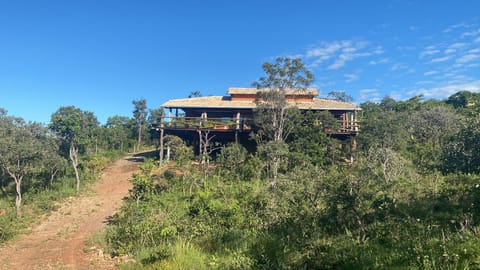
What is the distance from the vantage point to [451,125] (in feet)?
71.9

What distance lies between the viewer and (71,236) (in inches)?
456

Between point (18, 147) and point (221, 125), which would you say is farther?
point (221, 125)

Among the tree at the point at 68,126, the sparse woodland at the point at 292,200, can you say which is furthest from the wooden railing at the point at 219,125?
the tree at the point at 68,126

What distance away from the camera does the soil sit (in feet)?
28.1

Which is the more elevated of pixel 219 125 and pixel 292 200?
pixel 219 125

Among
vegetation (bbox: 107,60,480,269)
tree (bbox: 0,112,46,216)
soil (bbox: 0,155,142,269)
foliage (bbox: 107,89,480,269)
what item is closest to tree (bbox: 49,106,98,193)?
tree (bbox: 0,112,46,216)

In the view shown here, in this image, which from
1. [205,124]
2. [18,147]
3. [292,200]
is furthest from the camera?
[205,124]

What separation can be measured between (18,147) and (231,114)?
49.4 ft

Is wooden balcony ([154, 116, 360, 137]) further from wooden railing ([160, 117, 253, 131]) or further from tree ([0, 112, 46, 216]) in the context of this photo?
tree ([0, 112, 46, 216])

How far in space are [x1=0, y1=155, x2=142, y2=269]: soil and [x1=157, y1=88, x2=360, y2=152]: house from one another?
609 centimetres

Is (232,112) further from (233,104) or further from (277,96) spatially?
(277,96)

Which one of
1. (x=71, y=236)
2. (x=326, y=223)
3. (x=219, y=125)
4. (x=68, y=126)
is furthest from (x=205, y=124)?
(x=326, y=223)

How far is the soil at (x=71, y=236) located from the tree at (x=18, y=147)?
2.38 meters

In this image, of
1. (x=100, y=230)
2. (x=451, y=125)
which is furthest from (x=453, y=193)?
(x=451, y=125)
